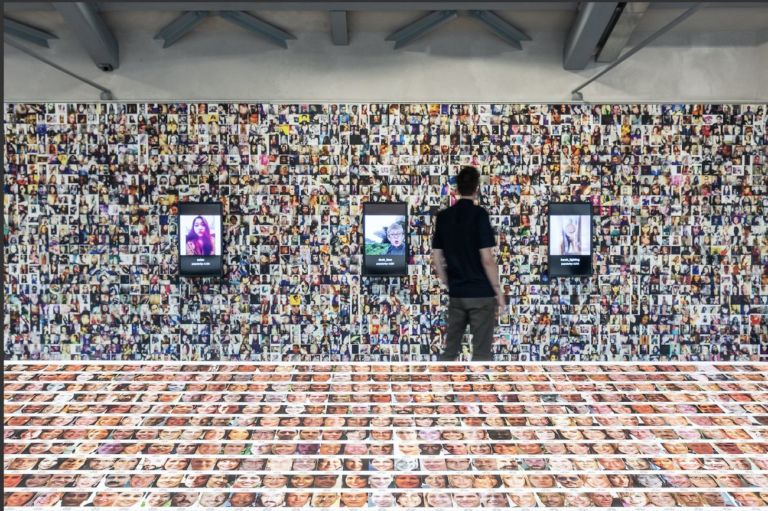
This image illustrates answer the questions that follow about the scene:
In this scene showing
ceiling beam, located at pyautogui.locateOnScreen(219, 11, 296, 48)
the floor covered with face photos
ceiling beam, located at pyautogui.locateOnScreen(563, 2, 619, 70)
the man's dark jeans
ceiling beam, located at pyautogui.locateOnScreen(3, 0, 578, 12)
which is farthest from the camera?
ceiling beam, located at pyautogui.locateOnScreen(219, 11, 296, 48)

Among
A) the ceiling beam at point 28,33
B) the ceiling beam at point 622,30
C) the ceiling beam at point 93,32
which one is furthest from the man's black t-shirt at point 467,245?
the ceiling beam at point 28,33

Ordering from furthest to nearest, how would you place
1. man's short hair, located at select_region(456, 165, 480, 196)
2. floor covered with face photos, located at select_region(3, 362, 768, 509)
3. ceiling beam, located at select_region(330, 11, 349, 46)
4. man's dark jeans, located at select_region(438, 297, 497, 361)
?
ceiling beam, located at select_region(330, 11, 349, 46) → man's dark jeans, located at select_region(438, 297, 497, 361) → man's short hair, located at select_region(456, 165, 480, 196) → floor covered with face photos, located at select_region(3, 362, 768, 509)

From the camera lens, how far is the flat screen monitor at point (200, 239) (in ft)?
25.2

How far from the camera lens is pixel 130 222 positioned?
305 inches

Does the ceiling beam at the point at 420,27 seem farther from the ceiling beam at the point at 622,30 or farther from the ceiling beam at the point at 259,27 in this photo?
the ceiling beam at the point at 622,30

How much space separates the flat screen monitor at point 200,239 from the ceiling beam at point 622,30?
4.29 meters

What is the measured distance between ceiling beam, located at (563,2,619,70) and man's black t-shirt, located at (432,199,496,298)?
2812 millimetres

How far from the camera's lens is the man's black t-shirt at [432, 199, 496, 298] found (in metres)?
4.69

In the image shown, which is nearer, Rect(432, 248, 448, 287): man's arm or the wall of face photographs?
Rect(432, 248, 448, 287): man's arm

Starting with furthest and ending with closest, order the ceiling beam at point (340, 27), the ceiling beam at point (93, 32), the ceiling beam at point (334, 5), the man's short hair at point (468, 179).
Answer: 1. the ceiling beam at point (340, 27)
2. the ceiling beam at point (93, 32)
3. the ceiling beam at point (334, 5)
4. the man's short hair at point (468, 179)

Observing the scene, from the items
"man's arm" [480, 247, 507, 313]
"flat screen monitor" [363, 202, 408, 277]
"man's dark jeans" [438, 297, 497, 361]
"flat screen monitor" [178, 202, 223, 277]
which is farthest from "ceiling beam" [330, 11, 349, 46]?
"man's dark jeans" [438, 297, 497, 361]

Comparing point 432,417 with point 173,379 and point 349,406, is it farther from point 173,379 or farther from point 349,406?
point 173,379

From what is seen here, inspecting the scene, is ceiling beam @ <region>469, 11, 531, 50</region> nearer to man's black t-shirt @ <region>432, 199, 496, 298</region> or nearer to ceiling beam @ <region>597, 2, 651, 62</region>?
ceiling beam @ <region>597, 2, 651, 62</region>

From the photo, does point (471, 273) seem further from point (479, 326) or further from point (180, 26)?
point (180, 26)
